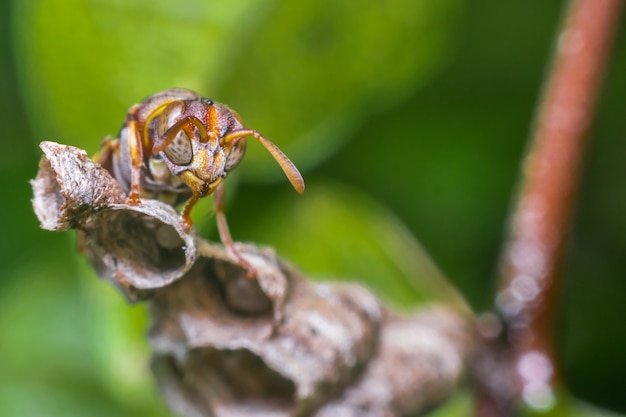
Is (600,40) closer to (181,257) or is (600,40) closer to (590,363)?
(590,363)

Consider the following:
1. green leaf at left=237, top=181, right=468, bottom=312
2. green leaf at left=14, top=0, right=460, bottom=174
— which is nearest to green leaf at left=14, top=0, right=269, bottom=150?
green leaf at left=14, top=0, right=460, bottom=174

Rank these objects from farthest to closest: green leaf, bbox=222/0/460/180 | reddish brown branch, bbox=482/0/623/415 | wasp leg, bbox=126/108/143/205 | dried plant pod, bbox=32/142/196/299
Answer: green leaf, bbox=222/0/460/180, reddish brown branch, bbox=482/0/623/415, wasp leg, bbox=126/108/143/205, dried plant pod, bbox=32/142/196/299

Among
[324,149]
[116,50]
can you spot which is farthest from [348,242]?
[116,50]

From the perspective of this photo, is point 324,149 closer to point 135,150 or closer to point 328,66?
point 328,66

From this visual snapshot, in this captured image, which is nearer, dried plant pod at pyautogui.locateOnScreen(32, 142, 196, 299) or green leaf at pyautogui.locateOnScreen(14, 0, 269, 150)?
dried plant pod at pyautogui.locateOnScreen(32, 142, 196, 299)

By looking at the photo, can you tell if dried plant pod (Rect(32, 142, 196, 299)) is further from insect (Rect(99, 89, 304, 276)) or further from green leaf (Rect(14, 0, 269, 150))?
green leaf (Rect(14, 0, 269, 150))

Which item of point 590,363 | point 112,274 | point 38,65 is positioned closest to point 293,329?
point 112,274

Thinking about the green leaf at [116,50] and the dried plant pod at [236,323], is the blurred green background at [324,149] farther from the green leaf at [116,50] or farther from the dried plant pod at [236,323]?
the dried plant pod at [236,323]
